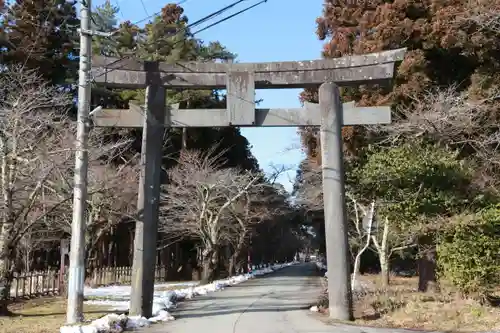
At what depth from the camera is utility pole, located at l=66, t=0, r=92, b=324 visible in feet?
36.7

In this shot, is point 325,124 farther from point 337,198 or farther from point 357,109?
point 337,198

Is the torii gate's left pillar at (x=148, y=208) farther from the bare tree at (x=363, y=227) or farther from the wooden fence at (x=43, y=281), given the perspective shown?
the bare tree at (x=363, y=227)

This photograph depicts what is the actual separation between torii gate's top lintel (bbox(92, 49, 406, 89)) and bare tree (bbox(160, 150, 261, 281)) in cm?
1749

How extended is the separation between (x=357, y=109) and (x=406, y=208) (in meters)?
3.35

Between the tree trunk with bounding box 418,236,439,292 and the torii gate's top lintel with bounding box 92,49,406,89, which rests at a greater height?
the torii gate's top lintel with bounding box 92,49,406,89

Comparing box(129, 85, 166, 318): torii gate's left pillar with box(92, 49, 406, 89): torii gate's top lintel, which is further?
box(92, 49, 406, 89): torii gate's top lintel

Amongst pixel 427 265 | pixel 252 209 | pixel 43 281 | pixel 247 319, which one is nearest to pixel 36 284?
pixel 43 281

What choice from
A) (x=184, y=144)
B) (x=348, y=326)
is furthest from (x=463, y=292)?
(x=184, y=144)

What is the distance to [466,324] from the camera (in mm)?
12156

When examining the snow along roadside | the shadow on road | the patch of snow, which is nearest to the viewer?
the snow along roadside

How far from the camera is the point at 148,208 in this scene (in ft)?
43.5

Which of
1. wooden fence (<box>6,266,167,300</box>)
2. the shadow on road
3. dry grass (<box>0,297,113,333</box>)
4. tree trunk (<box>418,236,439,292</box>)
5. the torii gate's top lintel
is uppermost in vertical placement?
the torii gate's top lintel

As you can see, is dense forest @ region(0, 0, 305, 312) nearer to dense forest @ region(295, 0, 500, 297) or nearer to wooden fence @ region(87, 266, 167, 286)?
wooden fence @ region(87, 266, 167, 286)

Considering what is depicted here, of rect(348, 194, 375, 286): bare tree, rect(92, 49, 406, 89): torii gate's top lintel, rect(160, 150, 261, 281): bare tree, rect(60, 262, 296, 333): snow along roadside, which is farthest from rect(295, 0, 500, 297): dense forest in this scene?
rect(160, 150, 261, 281): bare tree
